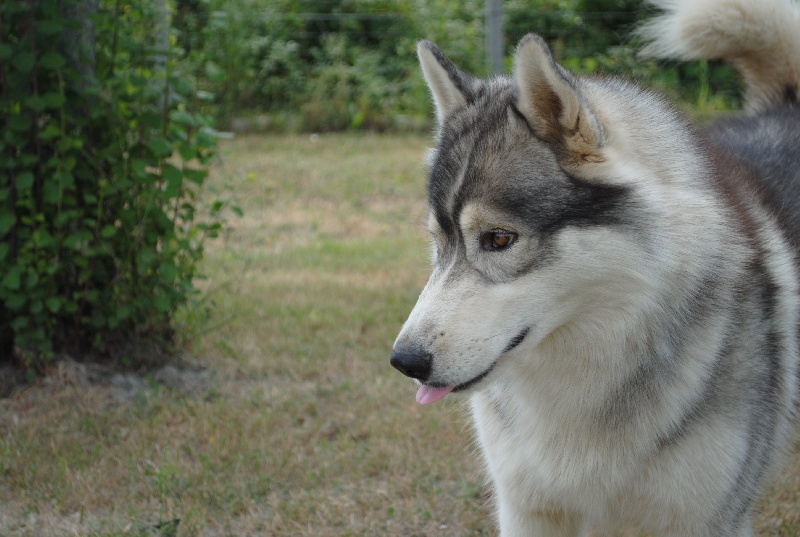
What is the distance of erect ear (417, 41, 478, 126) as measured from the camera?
2.70 m

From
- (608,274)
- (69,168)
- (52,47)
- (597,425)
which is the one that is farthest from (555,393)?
(52,47)

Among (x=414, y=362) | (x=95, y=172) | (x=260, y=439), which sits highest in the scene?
(x=414, y=362)

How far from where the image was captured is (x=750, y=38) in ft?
12.9

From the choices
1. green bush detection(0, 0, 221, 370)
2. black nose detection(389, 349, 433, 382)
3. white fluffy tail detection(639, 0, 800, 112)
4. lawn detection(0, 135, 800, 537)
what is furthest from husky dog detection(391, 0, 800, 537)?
green bush detection(0, 0, 221, 370)

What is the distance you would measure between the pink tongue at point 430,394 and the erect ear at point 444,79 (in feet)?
2.66

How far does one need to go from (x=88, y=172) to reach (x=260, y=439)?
1428 millimetres

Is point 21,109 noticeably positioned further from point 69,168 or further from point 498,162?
point 498,162

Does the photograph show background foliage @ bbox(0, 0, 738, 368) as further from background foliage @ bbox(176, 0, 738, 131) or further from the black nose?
background foliage @ bbox(176, 0, 738, 131)

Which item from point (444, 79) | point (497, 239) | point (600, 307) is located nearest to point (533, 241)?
point (497, 239)

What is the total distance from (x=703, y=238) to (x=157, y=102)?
2766mm

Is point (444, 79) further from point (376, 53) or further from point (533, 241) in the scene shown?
point (376, 53)

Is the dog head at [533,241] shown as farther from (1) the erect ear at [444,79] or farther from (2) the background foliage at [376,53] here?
(2) the background foliage at [376,53]

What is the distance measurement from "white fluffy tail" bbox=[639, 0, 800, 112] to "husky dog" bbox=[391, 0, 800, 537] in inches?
49.7

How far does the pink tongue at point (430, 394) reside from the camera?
7.82 ft
